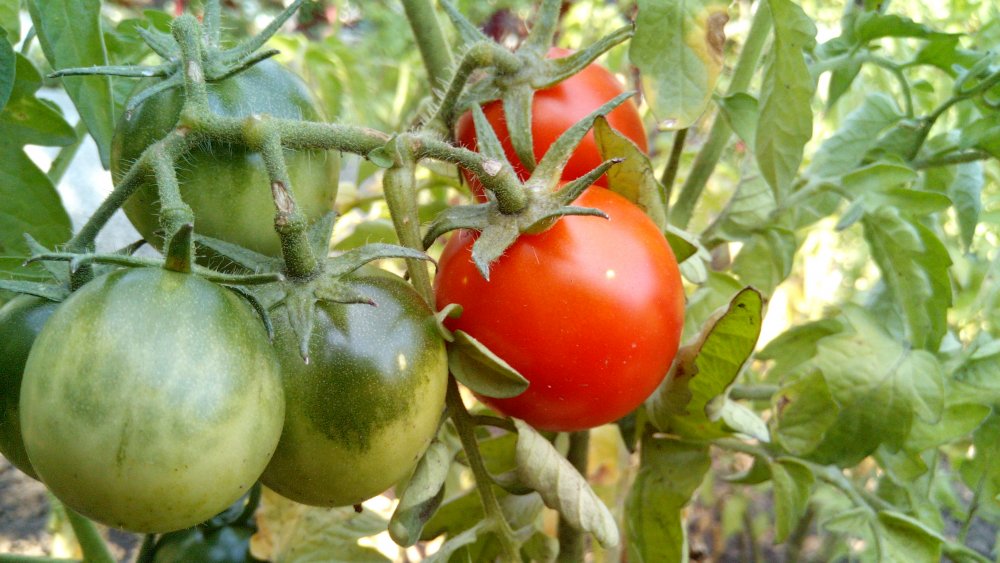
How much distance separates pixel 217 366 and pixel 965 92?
28.1 inches

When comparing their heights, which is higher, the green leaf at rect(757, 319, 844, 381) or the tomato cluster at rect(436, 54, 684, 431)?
the tomato cluster at rect(436, 54, 684, 431)

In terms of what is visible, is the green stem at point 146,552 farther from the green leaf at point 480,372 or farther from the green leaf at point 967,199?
the green leaf at point 967,199

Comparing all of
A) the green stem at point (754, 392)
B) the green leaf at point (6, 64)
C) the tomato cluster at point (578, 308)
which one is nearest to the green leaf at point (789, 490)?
the green stem at point (754, 392)

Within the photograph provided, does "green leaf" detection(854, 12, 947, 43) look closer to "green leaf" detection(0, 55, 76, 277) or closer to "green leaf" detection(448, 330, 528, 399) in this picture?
"green leaf" detection(448, 330, 528, 399)

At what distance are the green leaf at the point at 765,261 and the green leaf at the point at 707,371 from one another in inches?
8.0

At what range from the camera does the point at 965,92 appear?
78 cm

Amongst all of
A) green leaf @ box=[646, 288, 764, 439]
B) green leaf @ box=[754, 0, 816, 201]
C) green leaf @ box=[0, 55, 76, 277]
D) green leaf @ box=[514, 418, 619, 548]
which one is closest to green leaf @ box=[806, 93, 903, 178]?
green leaf @ box=[754, 0, 816, 201]

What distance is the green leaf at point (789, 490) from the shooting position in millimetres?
799

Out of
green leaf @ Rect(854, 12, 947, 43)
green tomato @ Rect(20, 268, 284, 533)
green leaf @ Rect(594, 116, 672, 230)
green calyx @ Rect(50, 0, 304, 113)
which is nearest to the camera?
green tomato @ Rect(20, 268, 284, 533)

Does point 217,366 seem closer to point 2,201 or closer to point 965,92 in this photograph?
point 2,201

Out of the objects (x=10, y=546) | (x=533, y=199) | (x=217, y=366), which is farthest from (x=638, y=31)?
(x=10, y=546)

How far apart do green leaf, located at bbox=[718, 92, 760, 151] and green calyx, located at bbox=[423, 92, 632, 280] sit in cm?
20

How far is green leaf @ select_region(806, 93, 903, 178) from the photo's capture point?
2.88 ft

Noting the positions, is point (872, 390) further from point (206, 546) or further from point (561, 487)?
point (206, 546)
